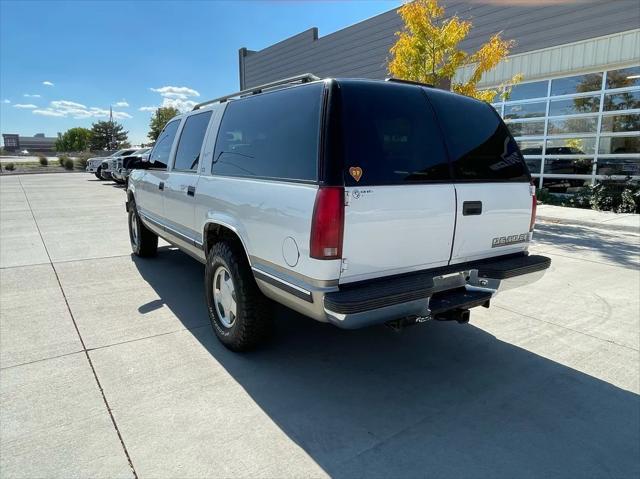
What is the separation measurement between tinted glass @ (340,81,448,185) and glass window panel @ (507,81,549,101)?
13.1 m

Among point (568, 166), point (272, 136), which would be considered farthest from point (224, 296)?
point (568, 166)

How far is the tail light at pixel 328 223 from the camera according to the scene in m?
2.63

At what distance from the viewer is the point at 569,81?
14.2m

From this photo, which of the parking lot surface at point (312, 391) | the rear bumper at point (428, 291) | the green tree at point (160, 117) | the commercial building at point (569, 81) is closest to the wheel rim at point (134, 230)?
the parking lot surface at point (312, 391)

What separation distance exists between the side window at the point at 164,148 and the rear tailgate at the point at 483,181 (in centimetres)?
315

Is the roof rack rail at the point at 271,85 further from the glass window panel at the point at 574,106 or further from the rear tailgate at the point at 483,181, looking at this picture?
the glass window panel at the point at 574,106

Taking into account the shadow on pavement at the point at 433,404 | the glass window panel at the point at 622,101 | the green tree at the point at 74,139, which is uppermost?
the green tree at the point at 74,139

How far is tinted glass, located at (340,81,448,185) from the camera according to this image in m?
2.82

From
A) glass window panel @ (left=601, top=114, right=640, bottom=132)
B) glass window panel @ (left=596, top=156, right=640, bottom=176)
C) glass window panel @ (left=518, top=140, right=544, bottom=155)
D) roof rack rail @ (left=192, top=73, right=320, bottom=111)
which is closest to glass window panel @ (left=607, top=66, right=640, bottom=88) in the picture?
glass window panel @ (left=601, top=114, right=640, bottom=132)

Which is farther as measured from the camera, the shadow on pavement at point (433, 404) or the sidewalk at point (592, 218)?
the sidewalk at point (592, 218)

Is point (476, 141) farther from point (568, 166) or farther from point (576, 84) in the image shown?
point (576, 84)

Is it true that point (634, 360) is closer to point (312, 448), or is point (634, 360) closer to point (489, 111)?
point (489, 111)

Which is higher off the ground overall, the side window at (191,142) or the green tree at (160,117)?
the green tree at (160,117)

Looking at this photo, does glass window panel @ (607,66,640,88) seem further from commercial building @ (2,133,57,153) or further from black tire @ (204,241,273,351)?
commercial building @ (2,133,57,153)
